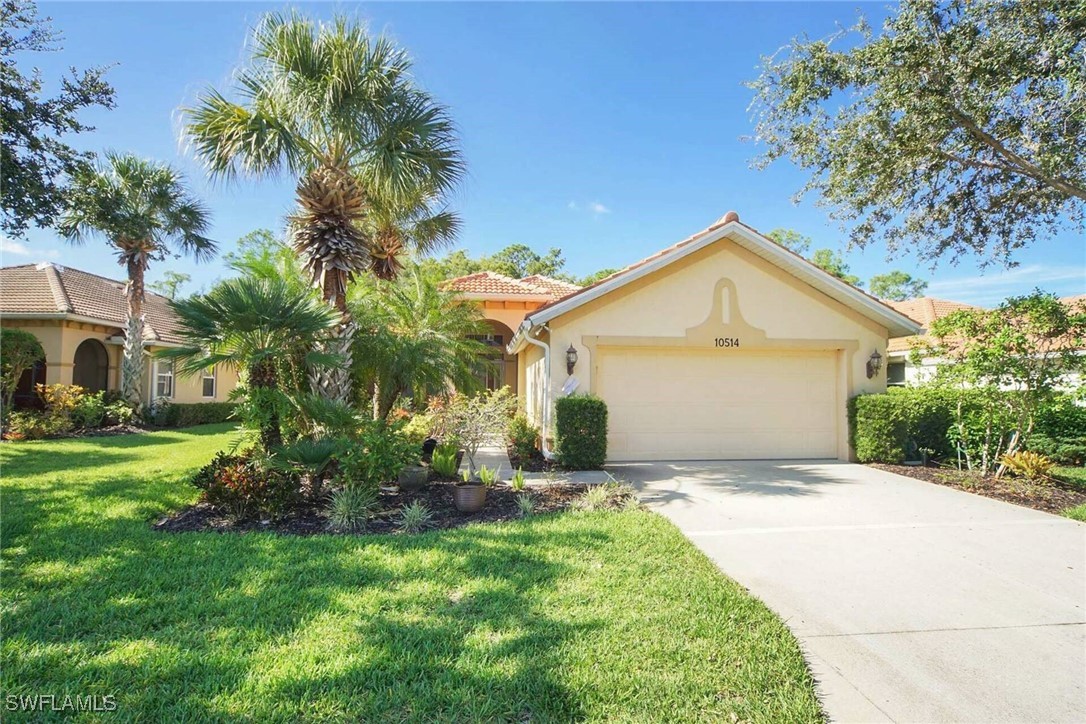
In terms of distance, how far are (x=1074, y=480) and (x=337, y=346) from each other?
1354 centimetres

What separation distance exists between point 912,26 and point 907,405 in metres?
6.94

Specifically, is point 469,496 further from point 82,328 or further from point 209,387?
point 209,387

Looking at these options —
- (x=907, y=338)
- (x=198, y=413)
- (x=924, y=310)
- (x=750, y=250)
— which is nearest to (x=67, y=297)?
(x=198, y=413)

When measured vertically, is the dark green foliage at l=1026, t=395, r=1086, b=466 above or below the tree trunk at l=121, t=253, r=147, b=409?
below

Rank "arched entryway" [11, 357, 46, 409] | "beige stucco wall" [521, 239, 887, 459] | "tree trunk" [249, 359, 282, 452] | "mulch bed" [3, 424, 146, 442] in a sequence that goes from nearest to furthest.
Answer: "tree trunk" [249, 359, 282, 452] → "beige stucco wall" [521, 239, 887, 459] → "mulch bed" [3, 424, 146, 442] → "arched entryway" [11, 357, 46, 409]

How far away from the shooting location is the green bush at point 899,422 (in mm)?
10508

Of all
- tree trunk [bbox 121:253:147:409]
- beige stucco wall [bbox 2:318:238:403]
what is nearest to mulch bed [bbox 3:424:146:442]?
tree trunk [bbox 121:253:147:409]

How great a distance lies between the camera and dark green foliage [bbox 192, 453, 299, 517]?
6.38 meters

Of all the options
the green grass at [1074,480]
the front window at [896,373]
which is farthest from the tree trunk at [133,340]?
the front window at [896,373]

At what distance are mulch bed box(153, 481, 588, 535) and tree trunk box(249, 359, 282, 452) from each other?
110 cm

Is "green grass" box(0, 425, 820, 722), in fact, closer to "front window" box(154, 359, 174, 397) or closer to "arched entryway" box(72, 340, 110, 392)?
"front window" box(154, 359, 174, 397)

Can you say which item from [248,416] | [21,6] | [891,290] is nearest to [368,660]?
[248,416]

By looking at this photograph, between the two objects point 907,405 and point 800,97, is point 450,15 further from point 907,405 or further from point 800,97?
point 907,405

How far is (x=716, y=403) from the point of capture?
37.2 ft
